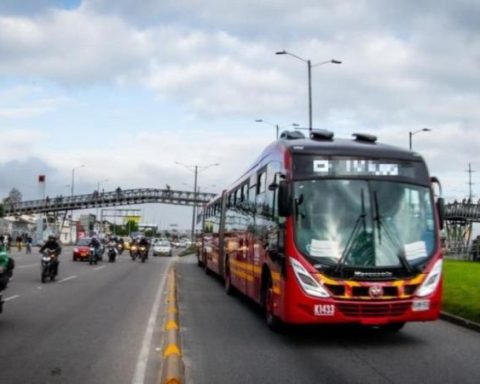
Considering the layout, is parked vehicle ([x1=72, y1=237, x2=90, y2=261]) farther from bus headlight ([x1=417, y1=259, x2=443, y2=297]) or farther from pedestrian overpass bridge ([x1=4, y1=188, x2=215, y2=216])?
pedestrian overpass bridge ([x1=4, y1=188, x2=215, y2=216])

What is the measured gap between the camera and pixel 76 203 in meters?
104

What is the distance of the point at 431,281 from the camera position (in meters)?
10.2

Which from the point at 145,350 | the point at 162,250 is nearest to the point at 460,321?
the point at 145,350

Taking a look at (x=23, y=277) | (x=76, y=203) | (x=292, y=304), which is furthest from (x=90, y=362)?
(x=76, y=203)

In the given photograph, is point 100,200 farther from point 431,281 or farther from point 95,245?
point 431,281

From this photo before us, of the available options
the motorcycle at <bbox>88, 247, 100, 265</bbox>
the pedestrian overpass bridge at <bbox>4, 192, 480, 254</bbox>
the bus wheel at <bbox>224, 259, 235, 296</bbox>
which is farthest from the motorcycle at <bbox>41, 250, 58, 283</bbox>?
the pedestrian overpass bridge at <bbox>4, 192, 480, 254</bbox>

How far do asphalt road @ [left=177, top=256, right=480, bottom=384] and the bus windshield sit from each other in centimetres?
131

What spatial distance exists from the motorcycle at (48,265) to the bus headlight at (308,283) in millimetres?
13770

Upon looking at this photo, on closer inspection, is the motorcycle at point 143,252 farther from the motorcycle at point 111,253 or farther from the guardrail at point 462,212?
the guardrail at point 462,212

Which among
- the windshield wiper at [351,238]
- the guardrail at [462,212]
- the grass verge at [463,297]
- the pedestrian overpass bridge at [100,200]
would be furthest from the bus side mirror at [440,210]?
the pedestrian overpass bridge at [100,200]

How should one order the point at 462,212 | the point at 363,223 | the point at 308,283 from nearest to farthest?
the point at 308,283 → the point at 363,223 → the point at 462,212

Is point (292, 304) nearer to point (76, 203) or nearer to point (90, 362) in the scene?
point (90, 362)

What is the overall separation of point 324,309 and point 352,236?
3.87ft

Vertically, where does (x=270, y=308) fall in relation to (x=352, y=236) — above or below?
below
